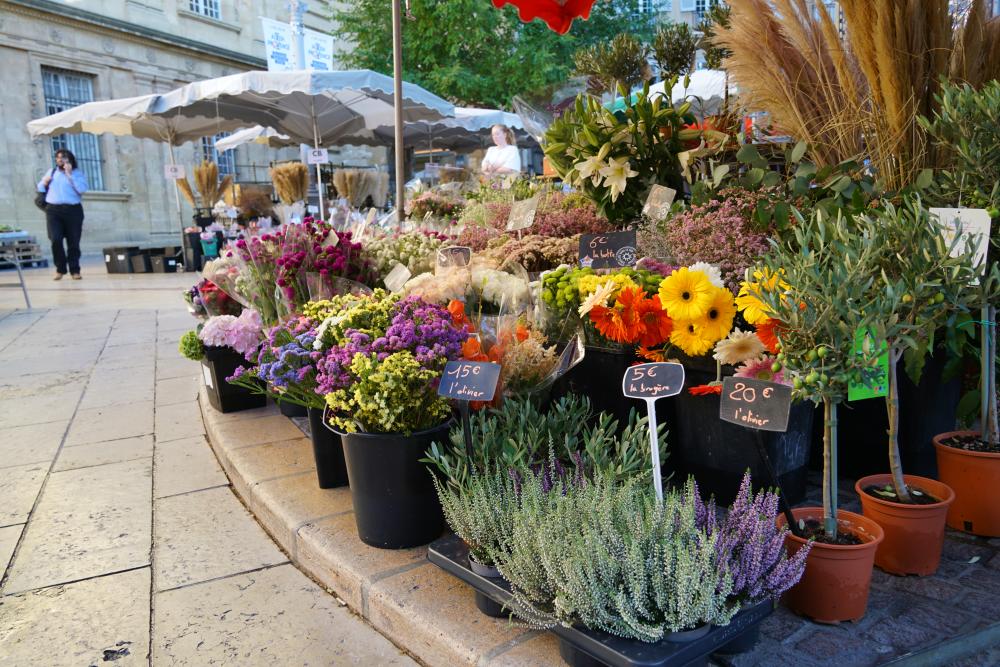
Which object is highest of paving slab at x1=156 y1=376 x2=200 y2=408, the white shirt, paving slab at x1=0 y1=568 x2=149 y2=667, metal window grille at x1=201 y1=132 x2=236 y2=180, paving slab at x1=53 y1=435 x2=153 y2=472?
metal window grille at x1=201 y1=132 x2=236 y2=180

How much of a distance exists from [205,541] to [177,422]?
1.65 m

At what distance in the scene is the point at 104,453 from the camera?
11.9 feet

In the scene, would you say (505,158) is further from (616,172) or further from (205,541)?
(205,541)

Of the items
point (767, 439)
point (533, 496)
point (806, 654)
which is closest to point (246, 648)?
point (533, 496)

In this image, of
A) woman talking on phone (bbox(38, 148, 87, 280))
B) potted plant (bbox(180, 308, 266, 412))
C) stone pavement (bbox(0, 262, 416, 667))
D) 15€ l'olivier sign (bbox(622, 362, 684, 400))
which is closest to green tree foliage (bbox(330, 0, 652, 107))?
woman talking on phone (bbox(38, 148, 87, 280))

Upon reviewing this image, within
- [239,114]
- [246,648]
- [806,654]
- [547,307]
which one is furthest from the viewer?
[239,114]

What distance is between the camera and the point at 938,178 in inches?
97.7

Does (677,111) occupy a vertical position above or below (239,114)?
below

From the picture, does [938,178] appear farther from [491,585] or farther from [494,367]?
[491,585]

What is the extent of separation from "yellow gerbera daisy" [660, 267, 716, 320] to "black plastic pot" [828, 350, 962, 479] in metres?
0.88

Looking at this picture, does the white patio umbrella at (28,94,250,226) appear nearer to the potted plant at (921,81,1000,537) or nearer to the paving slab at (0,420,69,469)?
the paving slab at (0,420,69,469)

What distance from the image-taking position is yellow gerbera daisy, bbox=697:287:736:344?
89.8 inches

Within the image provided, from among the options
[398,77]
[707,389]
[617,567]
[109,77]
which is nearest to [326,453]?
[707,389]

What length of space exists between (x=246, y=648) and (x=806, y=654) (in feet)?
4.78
